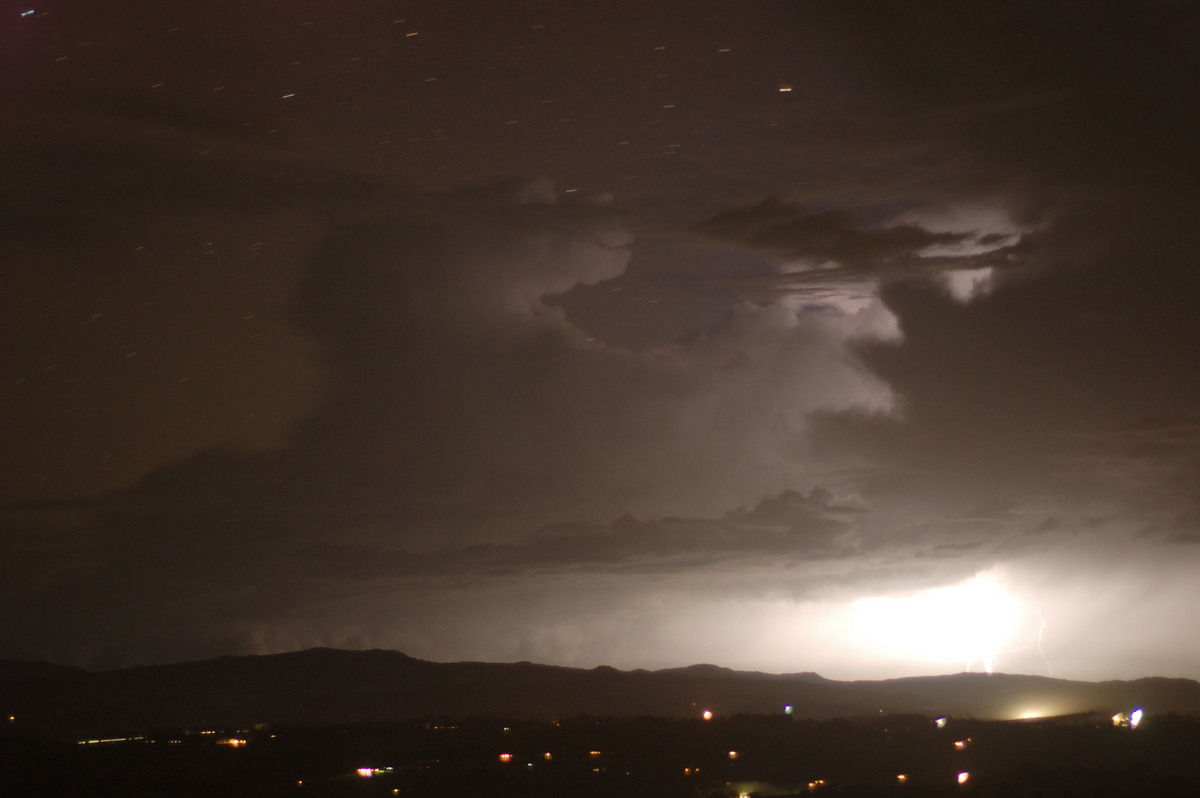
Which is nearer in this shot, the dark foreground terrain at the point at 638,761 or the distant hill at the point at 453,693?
the dark foreground terrain at the point at 638,761

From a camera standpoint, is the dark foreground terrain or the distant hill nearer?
the dark foreground terrain

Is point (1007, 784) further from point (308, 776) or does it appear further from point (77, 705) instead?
point (77, 705)

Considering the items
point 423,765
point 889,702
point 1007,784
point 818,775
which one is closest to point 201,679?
point 889,702

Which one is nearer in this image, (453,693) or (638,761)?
(638,761)

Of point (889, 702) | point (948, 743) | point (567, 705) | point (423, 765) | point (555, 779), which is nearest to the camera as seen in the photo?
point (555, 779)
